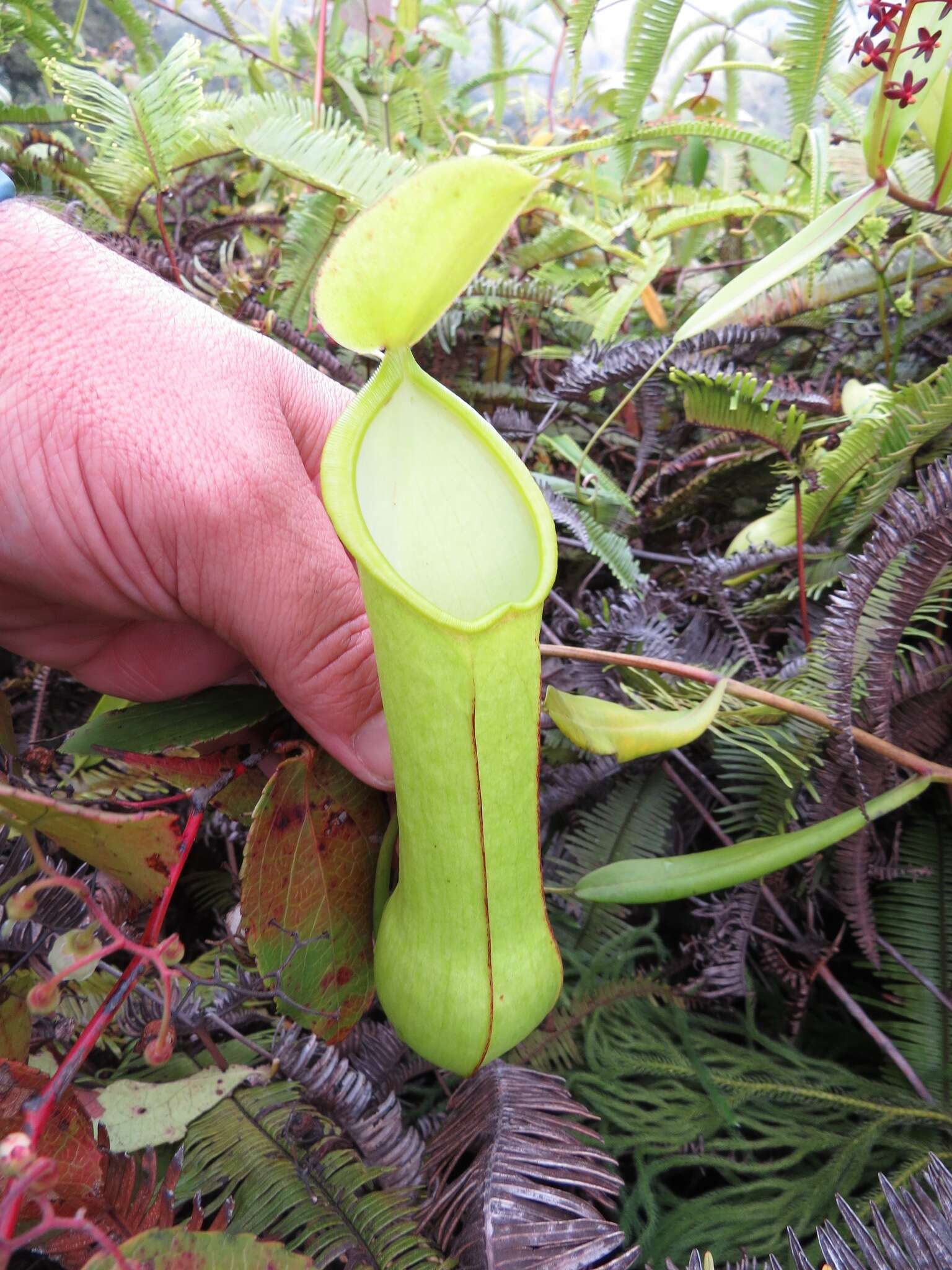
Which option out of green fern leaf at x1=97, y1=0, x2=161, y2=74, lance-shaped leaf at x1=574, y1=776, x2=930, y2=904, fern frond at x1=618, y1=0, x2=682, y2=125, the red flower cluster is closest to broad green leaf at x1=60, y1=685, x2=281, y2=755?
lance-shaped leaf at x1=574, y1=776, x2=930, y2=904

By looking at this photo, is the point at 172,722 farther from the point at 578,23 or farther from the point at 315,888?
the point at 578,23

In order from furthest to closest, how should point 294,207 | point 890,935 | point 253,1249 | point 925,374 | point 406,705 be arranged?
point 294,207, point 925,374, point 890,935, point 406,705, point 253,1249

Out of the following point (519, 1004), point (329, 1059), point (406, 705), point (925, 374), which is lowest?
point (329, 1059)

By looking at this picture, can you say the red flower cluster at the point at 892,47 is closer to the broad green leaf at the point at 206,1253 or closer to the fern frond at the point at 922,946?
the fern frond at the point at 922,946

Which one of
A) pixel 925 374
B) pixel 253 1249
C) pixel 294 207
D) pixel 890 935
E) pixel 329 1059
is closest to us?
pixel 253 1249

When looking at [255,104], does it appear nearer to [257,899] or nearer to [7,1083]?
[257,899]

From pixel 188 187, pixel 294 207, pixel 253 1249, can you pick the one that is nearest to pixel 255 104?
pixel 294 207

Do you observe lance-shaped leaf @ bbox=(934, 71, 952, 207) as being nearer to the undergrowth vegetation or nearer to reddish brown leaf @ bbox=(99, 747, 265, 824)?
the undergrowth vegetation

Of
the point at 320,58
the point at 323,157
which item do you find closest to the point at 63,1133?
the point at 323,157
